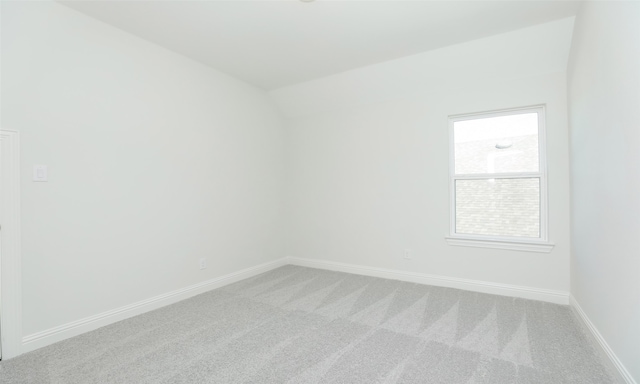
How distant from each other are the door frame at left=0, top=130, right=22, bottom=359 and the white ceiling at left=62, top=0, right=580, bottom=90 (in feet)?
4.24

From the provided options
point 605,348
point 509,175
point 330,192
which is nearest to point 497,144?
point 509,175

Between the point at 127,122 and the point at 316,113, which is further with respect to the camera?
the point at 316,113

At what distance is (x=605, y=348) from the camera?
6.48 ft

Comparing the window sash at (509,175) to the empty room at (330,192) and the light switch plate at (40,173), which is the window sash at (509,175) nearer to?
the empty room at (330,192)

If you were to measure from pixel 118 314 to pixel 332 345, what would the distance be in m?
2.02

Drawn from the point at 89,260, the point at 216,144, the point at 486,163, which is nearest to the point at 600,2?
the point at 486,163

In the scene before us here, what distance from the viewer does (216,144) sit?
3.77 m

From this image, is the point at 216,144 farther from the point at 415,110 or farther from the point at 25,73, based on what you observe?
the point at 415,110

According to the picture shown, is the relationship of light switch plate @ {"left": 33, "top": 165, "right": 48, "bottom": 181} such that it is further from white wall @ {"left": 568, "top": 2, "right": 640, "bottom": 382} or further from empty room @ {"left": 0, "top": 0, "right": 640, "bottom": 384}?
white wall @ {"left": 568, "top": 2, "right": 640, "bottom": 382}

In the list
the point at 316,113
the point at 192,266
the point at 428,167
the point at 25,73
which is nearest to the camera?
the point at 25,73

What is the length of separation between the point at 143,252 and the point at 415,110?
139 inches

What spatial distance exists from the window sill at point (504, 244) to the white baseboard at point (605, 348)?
1.84 ft

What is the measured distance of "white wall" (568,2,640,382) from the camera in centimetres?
157

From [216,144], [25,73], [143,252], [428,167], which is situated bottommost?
[143,252]
